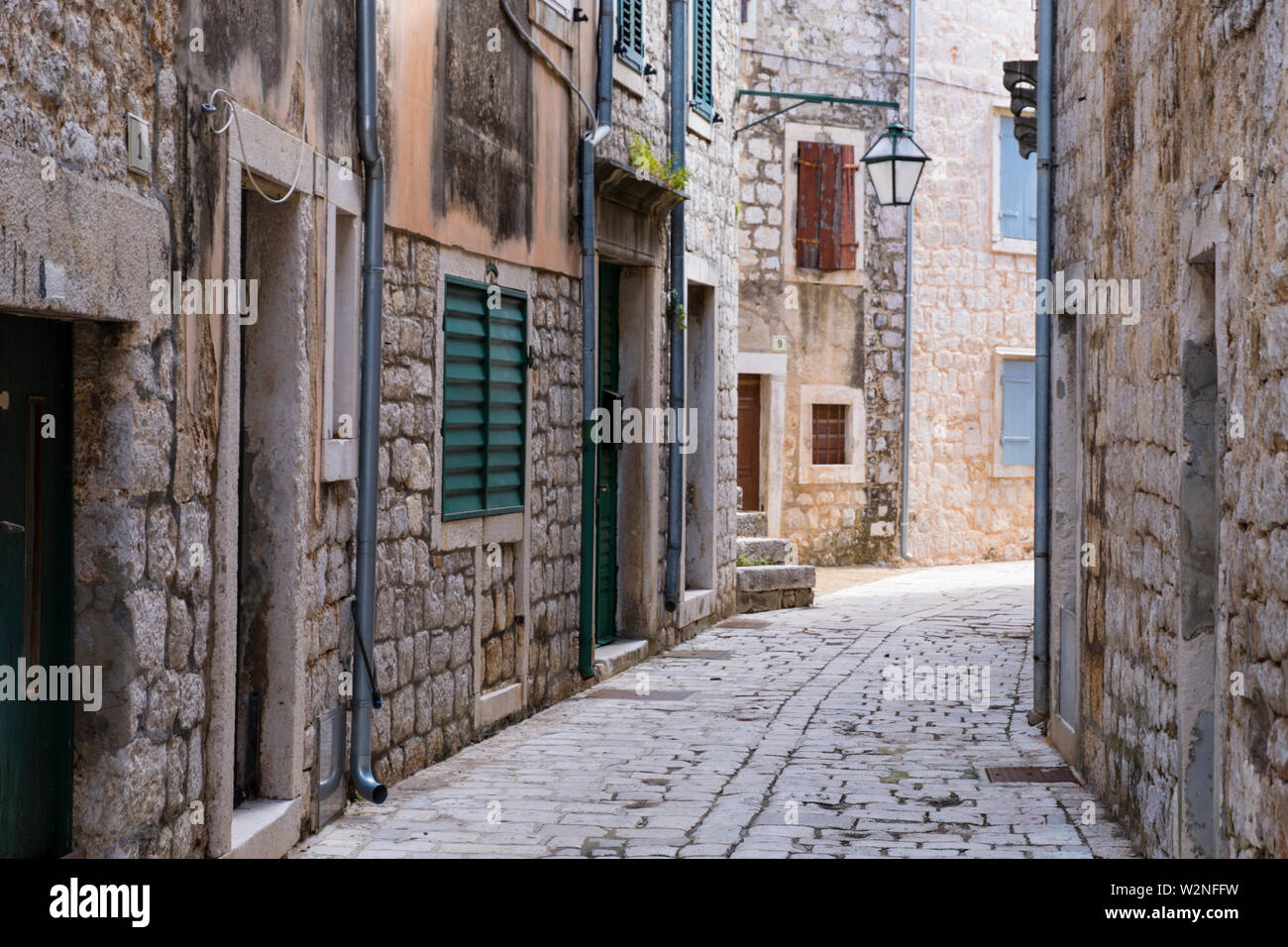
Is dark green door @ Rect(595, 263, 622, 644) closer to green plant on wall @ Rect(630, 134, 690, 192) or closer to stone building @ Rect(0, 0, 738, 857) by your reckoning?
stone building @ Rect(0, 0, 738, 857)

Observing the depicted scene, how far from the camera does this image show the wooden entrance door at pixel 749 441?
18.8 meters

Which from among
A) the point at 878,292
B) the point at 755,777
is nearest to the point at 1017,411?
the point at 878,292

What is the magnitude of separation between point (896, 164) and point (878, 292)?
7.49 meters

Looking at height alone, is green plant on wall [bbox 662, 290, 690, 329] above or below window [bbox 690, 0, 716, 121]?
below

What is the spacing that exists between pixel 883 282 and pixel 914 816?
13673mm

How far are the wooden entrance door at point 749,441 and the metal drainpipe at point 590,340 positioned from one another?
8389 mm

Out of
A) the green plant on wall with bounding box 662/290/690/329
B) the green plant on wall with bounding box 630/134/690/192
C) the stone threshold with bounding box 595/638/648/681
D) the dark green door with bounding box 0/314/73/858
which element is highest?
the green plant on wall with bounding box 630/134/690/192

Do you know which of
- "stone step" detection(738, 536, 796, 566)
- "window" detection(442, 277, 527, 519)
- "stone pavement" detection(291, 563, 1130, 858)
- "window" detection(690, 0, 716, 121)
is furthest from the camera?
"stone step" detection(738, 536, 796, 566)

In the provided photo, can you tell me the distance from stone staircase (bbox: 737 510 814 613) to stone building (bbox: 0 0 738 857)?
3.86 m

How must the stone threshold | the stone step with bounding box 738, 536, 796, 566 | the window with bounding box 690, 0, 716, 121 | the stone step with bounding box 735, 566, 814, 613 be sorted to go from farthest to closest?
the stone step with bounding box 738, 536, 796, 566, the stone step with bounding box 735, 566, 814, 613, the window with bounding box 690, 0, 716, 121, the stone threshold

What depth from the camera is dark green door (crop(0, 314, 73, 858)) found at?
4.03 metres

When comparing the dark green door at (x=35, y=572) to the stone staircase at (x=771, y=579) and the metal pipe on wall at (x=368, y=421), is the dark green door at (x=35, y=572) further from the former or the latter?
the stone staircase at (x=771, y=579)

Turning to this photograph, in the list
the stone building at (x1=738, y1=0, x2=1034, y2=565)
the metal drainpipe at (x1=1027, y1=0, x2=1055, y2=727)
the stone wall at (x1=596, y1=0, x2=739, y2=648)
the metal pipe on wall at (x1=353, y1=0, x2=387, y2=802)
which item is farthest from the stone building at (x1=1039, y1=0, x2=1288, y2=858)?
the stone building at (x1=738, y1=0, x2=1034, y2=565)

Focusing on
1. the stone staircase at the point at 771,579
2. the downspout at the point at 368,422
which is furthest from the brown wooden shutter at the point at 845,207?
the downspout at the point at 368,422
